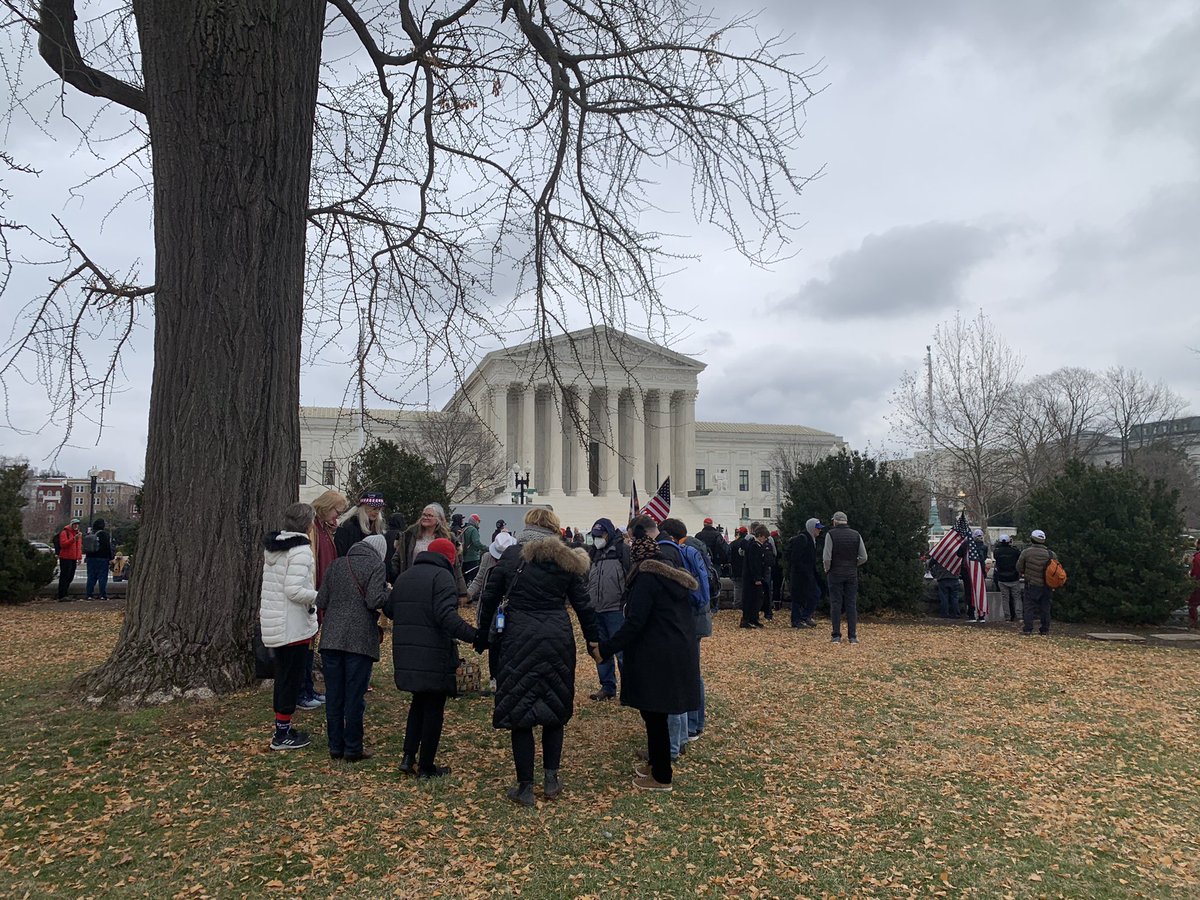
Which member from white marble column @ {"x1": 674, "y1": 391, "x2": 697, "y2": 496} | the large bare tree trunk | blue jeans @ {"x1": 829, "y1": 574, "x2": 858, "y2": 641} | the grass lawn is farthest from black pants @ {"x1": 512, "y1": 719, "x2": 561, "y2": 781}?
white marble column @ {"x1": 674, "y1": 391, "x2": 697, "y2": 496}

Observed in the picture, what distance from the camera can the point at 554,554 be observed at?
4816 mm

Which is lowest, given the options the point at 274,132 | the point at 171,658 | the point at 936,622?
the point at 936,622

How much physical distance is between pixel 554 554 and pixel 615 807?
1.59 metres

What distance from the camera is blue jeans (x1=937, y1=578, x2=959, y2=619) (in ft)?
54.6

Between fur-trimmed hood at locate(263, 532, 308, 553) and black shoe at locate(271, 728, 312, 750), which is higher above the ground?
fur-trimmed hood at locate(263, 532, 308, 553)

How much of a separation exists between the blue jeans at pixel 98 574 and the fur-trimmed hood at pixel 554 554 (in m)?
14.8

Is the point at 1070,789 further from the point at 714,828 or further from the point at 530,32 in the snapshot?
the point at 530,32

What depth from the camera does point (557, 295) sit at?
872cm

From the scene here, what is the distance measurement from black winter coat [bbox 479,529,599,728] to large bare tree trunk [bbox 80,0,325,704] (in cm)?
291

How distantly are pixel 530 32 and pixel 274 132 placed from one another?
3.26 meters

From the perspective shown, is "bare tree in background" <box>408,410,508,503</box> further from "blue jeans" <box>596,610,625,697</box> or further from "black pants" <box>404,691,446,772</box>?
"black pants" <box>404,691,446,772</box>

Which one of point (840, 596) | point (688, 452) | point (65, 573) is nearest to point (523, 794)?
point (840, 596)

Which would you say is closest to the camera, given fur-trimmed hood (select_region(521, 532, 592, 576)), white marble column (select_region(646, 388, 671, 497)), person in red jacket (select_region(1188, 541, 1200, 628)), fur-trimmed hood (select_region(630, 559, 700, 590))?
fur-trimmed hood (select_region(521, 532, 592, 576))

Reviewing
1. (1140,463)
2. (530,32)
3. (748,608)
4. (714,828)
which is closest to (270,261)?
(530,32)
